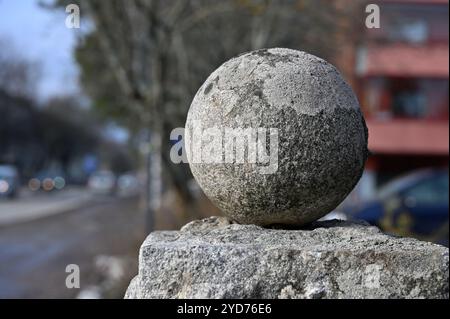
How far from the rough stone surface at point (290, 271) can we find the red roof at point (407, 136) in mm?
26604

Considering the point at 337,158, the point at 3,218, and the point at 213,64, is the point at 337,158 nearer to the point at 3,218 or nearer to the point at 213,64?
the point at 213,64

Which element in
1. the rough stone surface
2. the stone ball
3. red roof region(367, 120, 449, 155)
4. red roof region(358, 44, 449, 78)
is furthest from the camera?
red roof region(367, 120, 449, 155)

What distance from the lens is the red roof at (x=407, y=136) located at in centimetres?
2961

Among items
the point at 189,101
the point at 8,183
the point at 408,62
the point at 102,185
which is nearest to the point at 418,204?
the point at 189,101

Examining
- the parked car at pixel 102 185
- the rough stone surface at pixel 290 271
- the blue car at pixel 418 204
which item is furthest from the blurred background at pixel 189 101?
the parked car at pixel 102 185

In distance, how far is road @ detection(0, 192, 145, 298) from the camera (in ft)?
35.4

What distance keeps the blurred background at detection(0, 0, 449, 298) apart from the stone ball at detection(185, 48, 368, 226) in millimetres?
3598

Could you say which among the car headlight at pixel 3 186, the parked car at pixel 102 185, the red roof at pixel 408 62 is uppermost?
the red roof at pixel 408 62

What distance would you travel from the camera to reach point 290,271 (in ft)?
11.5

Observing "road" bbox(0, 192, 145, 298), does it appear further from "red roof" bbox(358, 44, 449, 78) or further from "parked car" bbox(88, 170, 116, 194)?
"parked car" bbox(88, 170, 116, 194)

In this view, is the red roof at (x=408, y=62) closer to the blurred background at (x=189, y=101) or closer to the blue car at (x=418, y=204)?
the blurred background at (x=189, y=101)

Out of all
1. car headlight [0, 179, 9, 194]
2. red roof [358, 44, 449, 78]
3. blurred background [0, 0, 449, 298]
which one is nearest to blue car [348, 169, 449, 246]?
blurred background [0, 0, 449, 298]

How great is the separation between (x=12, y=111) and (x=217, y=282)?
55.8m
